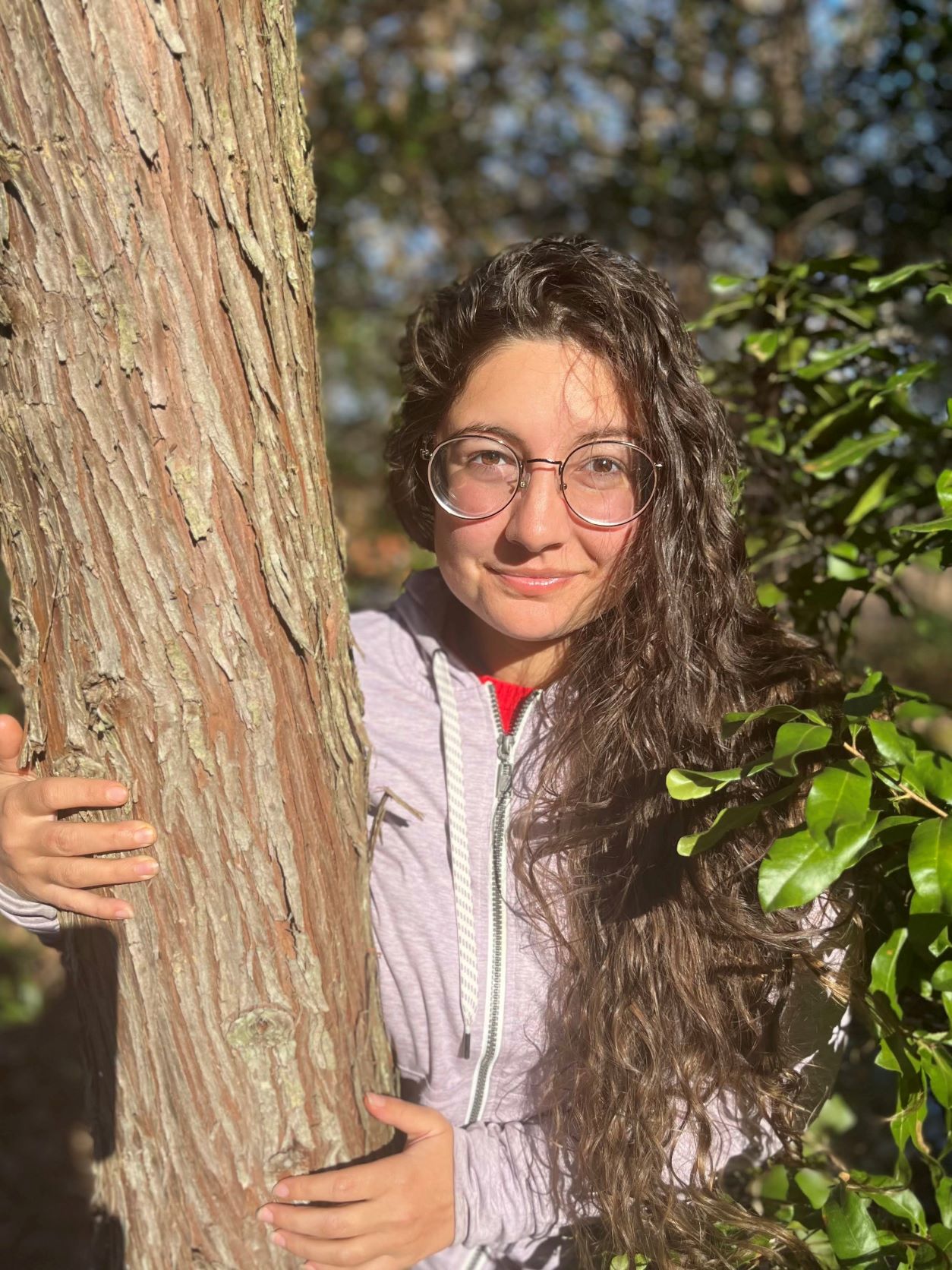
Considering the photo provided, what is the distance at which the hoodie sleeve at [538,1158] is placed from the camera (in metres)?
1.56

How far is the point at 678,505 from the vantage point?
1.56 m

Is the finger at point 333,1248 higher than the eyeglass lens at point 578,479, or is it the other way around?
the eyeglass lens at point 578,479

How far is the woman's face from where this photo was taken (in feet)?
4.95

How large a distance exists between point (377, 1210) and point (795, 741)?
940 mm

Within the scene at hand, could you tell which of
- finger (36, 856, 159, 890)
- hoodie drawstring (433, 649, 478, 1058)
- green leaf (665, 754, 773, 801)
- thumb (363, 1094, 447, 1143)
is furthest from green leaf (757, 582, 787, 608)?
finger (36, 856, 159, 890)

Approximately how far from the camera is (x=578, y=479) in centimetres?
152

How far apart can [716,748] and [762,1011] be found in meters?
0.40

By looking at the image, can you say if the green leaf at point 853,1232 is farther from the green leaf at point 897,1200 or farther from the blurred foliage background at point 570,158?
the blurred foliage background at point 570,158


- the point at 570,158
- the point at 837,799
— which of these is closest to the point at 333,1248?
Answer: the point at 837,799

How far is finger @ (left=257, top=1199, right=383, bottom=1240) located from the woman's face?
0.85 metres

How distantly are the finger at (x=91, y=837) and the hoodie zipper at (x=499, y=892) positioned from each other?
55cm

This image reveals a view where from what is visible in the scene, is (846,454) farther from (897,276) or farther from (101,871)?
(101,871)

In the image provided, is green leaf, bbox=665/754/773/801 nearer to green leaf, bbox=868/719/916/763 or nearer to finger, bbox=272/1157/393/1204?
green leaf, bbox=868/719/916/763

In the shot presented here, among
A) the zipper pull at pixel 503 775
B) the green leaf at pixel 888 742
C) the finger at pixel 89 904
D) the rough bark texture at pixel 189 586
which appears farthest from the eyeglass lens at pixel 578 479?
the finger at pixel 89 904
